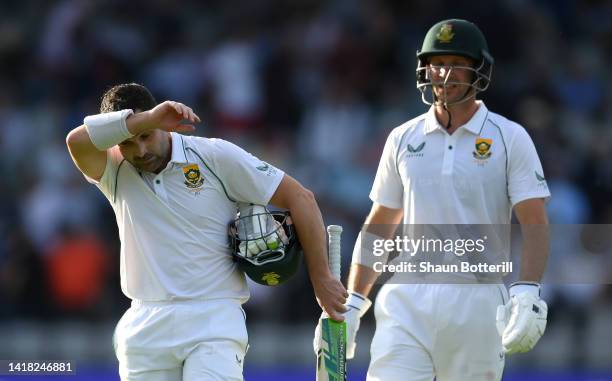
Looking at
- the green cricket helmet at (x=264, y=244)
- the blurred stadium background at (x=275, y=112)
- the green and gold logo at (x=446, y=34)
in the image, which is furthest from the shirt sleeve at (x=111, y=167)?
the blurred stadium background at (x=275, y=112)

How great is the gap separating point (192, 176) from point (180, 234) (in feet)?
0.79

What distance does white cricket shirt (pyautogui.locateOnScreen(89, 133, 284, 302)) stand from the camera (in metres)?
5.19

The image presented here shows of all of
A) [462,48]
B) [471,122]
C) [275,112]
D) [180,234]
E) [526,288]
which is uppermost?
[275,112]

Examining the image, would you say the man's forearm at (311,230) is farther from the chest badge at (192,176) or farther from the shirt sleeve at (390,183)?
the shirt sleeve at (390,183)

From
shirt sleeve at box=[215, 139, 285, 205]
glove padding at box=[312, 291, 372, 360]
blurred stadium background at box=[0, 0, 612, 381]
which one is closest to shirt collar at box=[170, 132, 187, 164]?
shirt sleeve at box=[215, 139, 285, 205]

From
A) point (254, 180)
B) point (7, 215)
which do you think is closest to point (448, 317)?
point (254, 180)

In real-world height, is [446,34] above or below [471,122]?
above

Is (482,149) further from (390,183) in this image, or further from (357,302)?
(357,302)

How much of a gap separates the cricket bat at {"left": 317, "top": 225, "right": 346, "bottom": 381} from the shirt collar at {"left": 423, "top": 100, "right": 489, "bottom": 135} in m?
0.65

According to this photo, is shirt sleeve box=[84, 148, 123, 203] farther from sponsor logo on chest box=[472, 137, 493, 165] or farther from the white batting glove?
the white batting glove

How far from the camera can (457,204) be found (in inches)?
220

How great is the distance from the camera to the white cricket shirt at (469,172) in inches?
218

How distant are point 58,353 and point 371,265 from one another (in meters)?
5.47

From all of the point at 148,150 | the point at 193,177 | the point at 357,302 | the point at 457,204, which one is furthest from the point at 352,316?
the point at 148,150
